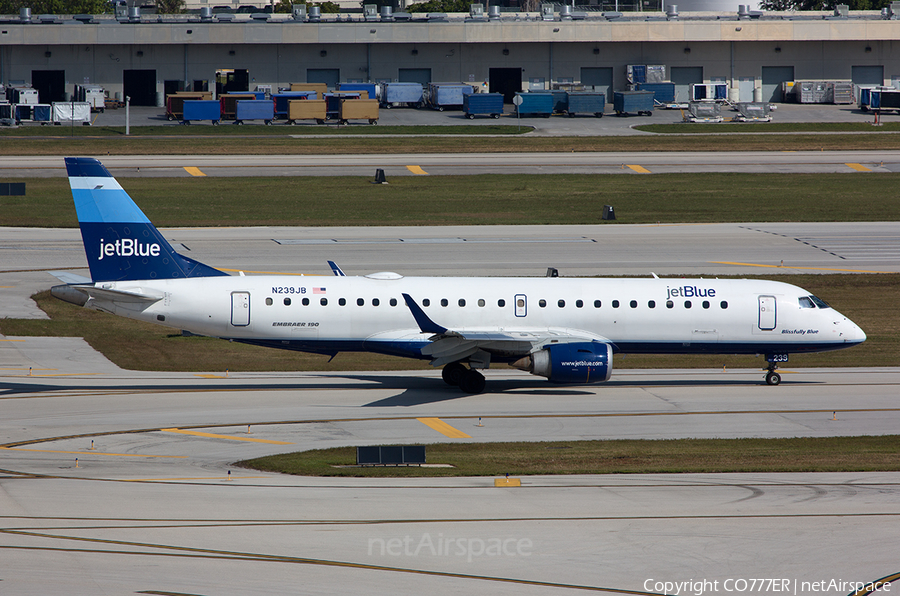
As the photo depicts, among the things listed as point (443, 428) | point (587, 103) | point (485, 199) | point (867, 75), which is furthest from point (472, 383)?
point (867, 75)

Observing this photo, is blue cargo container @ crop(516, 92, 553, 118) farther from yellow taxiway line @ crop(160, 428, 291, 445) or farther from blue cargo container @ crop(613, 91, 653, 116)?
yellow taxiway line @ crop(160, 428, 291, 445)

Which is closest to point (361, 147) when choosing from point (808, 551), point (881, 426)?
point (881, 426)

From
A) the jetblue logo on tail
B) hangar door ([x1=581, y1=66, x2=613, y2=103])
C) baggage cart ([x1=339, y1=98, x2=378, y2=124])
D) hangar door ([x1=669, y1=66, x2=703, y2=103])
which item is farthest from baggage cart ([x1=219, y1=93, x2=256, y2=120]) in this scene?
the jetblue logo on tail

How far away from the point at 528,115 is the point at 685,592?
91366 mm

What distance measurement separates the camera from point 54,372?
32.2 m

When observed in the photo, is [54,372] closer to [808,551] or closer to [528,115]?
[808,551]

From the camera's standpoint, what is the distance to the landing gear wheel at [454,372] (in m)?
31.6

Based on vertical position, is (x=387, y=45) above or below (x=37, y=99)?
above

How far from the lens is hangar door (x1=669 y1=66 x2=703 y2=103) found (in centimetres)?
11238

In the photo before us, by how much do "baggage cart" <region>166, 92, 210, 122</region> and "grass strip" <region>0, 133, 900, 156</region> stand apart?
11.0 meters

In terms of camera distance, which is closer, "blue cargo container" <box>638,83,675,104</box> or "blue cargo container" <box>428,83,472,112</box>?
"blue cargo container" <box>428,83,472,112</box>

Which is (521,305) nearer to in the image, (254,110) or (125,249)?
(125,249)

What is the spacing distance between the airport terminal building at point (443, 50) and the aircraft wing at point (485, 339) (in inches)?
3212

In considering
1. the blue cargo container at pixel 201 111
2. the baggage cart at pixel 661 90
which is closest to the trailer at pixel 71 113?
the blue cargo container at pixel 201 111
